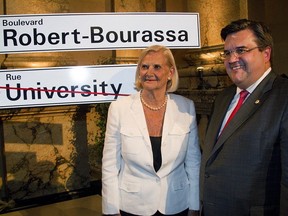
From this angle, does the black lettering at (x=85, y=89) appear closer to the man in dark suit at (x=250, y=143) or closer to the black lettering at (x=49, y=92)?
the black lettering at (x=49, y=92)

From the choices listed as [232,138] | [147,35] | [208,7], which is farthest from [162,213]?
[208,7]

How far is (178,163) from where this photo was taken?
1911 millimetres

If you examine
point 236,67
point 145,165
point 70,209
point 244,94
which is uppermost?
point 236,67

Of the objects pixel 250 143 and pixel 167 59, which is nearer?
pixel 250 143

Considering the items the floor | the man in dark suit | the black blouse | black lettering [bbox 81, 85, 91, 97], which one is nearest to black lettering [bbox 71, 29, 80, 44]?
black lettering [bbox 81, 85, 91, 97]

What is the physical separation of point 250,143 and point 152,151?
578 millimetres

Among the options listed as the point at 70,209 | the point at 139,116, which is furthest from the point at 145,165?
the point at 70,209

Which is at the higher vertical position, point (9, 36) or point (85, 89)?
point (9, 36)

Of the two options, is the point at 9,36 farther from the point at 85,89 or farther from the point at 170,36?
the point at 170,36

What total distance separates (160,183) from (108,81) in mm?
826

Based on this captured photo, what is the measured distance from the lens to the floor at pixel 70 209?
3.42m

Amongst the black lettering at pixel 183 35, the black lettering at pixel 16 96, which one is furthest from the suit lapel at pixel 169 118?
the black lettering at pixel 16 96

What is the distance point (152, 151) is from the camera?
1.86 meters

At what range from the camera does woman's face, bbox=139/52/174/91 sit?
1925mm
